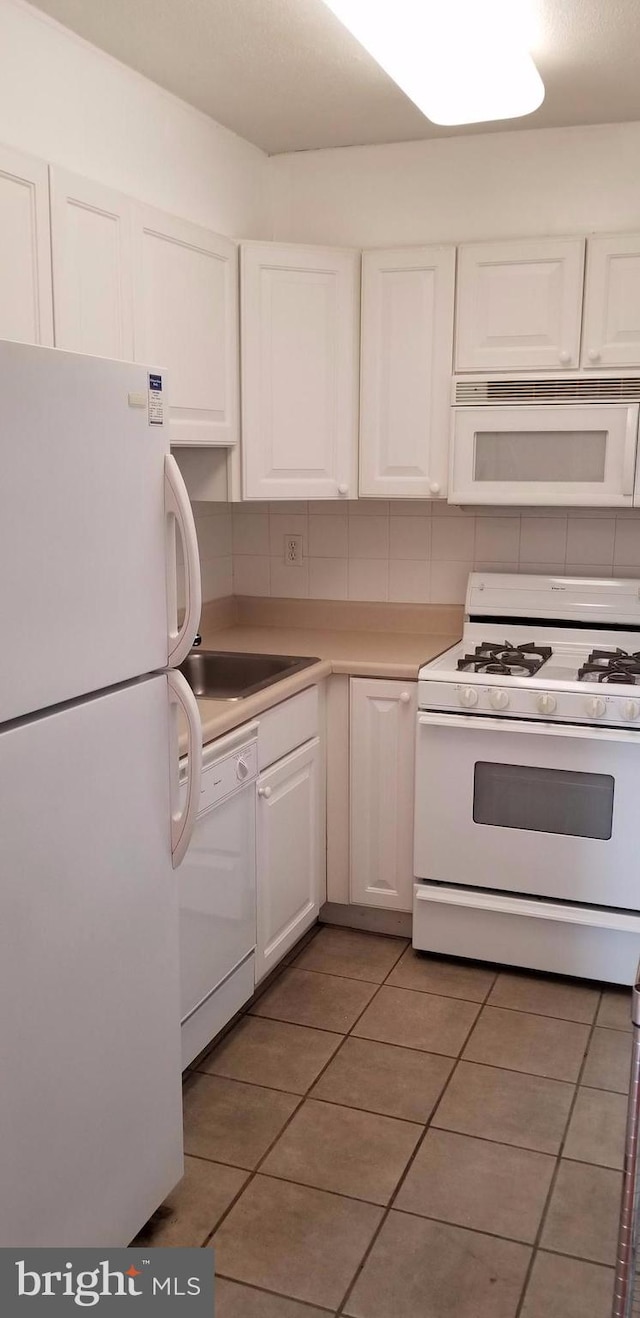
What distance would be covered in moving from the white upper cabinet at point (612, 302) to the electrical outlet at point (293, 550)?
122 centimetres

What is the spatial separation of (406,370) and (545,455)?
0.52 m

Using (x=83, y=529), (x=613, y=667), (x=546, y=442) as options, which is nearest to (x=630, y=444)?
(x=546, y=442)

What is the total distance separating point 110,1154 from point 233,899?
2.80 feet

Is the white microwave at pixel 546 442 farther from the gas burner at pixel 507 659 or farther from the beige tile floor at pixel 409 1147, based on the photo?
the beige tile floor at pixel 409 1147

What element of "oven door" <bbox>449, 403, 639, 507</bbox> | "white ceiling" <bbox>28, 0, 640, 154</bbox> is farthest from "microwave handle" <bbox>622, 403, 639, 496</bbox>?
"white ceiling" <bbox>28, 0, 640, 154</bbox>

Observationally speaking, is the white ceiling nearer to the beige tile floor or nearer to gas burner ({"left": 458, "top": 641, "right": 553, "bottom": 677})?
gas burner ({"left": 458, "top": 641, "right": 553, "bottom": 677})

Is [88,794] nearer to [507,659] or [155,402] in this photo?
[155,402]

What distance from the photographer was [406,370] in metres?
3.30

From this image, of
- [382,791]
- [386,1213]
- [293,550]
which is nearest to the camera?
[386,1213]

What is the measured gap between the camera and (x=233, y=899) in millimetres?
2625

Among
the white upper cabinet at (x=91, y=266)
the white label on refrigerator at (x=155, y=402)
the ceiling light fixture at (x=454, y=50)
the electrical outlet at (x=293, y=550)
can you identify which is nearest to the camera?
the white label on refrigerator at (x=155, y=402)

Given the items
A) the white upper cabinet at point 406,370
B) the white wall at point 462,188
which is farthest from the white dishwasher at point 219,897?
the white wall at point 462,188

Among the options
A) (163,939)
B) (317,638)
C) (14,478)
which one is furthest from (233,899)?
(14,478)

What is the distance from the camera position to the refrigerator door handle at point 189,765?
1930 mm
